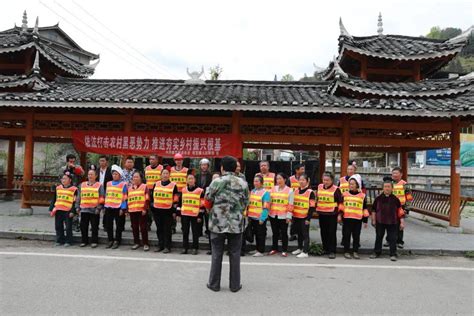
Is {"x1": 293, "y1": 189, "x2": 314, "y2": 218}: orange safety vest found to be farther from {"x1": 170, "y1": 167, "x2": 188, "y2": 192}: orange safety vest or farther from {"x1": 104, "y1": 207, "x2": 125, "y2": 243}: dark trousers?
{"x1": 104, "y1": 207, "x2": 125, "y2": 243}: dark trousers

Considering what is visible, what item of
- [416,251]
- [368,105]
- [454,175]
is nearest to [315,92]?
[368,105]

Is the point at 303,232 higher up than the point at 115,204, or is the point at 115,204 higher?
the point at 115,204

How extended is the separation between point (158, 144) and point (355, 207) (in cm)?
564

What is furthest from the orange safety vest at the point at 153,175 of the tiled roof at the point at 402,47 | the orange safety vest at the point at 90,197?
the tiled roof at the point at 402,47

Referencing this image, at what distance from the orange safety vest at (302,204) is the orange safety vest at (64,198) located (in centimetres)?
475

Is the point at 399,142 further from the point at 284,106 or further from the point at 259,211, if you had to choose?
the point at 259,211

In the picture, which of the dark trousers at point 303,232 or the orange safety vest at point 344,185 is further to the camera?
the orange safety vest at point 344,185

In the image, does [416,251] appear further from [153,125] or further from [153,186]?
[153,125]

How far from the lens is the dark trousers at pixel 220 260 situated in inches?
200

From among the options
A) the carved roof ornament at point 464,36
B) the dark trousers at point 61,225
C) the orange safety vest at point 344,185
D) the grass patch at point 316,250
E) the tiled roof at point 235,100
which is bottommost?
the grass patch at point 316,250

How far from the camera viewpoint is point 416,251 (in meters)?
8.00

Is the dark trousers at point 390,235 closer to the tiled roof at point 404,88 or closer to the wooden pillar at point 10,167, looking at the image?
the tiled roof at point 404,88

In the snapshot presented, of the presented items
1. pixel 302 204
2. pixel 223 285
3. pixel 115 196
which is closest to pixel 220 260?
pixel 223 285

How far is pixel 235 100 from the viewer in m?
9.48
